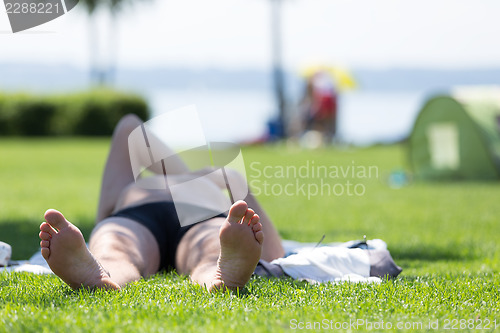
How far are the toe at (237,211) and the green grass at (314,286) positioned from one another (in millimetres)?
313

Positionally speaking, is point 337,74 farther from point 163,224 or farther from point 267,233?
point 163,224

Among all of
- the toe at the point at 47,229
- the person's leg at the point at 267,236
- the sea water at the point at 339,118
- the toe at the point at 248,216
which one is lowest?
the sea water at the point at 339,118

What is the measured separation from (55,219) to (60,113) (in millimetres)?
18671

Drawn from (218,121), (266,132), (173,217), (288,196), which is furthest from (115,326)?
(218,121)

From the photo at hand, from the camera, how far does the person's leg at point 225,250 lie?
7.87 ft

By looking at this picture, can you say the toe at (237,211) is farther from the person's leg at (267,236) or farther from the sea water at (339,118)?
the sea water at (339,118)

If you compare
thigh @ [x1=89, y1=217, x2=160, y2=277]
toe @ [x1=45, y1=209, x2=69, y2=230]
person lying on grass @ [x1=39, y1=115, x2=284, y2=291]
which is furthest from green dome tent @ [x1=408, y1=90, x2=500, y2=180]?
toe @ [x1=45, y1=209, x2=69, y2=230]

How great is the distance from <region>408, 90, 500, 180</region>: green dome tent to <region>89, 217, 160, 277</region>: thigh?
684cm

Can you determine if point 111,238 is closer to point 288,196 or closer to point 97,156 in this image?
point 288,196

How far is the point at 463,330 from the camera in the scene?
7.16 ft

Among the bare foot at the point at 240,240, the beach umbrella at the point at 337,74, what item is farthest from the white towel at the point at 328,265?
the beach umbrella at the point at 337,74

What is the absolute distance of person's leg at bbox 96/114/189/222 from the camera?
3334mm

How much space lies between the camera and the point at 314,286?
2.79 m

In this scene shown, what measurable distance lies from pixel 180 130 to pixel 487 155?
20.4 feet
